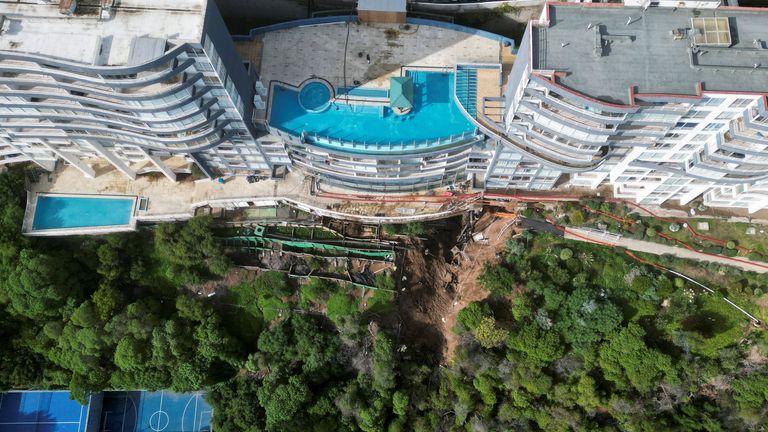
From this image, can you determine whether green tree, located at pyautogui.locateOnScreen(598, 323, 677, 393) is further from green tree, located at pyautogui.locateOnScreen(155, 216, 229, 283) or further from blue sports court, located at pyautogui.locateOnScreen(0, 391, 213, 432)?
blue sports court, located at pyautogui.locateOnScreen(0, 391, 213, 432)

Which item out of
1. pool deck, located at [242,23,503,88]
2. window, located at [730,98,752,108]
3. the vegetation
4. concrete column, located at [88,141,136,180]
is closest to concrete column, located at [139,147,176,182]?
concrete column, located at [88,141,136,180]

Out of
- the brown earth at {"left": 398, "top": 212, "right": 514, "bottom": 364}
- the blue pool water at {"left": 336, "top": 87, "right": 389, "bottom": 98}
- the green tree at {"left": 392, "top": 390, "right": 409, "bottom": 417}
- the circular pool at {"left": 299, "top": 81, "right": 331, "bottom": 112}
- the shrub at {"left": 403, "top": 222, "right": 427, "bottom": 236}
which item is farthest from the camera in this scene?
the brown earth at {"left": 398, "top": 212, "right": 514, "bottom": 364}

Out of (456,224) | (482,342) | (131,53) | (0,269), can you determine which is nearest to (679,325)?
(482,342)

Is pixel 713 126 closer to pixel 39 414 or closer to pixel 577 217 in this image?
pixel 577 217

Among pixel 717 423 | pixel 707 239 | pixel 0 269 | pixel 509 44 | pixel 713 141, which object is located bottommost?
pixel 717 423

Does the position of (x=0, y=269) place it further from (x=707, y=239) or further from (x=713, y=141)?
(x=707, y=239)

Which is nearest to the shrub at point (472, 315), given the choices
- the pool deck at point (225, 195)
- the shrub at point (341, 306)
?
the pool deck at point (225, 195)
